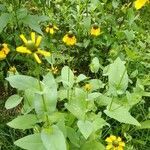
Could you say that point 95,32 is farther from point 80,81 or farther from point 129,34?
point 80,81

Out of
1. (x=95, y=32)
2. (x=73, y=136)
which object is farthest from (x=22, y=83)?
(x=95, y=32)

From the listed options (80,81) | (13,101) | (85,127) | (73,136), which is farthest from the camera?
(80,81)

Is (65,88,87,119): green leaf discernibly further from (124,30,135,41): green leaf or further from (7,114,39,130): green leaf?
(124,30,135,41): green leaf

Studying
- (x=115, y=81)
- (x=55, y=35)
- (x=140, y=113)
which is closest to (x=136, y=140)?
(x=140, y=113)

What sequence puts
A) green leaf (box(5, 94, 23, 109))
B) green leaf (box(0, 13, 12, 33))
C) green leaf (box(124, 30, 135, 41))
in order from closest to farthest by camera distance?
green leaf (box(5, 94, 23, 109)) < green leaf (box(0, 13, 12, 33)) < green leaf (box(124, 30, 135, 41))

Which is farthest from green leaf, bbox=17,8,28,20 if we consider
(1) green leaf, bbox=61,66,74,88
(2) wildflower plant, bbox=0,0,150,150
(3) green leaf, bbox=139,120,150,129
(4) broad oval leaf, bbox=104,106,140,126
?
(3) green leaf, bbox=139,120,150,129
